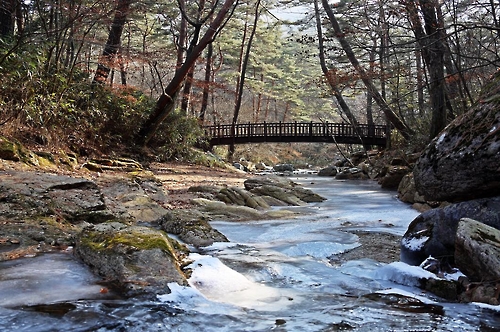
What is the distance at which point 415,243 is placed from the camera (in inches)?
145

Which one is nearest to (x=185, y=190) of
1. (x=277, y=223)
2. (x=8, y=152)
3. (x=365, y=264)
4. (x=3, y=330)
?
(x=277, y=223)

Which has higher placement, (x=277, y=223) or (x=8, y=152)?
(x=8, y=152)

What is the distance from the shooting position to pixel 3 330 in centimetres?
197

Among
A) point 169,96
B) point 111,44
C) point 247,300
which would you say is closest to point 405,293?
point 247,300

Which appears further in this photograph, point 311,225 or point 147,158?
point 147,158

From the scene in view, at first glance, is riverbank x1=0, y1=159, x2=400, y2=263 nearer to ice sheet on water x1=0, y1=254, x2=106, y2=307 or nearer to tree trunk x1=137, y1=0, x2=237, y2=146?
ice sheet on water x1=0, y1=254, x2=106, y2=307

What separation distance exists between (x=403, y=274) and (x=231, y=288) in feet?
4.57

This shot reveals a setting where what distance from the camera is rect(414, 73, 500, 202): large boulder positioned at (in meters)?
3.52

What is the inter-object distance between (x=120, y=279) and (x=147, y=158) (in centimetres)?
862

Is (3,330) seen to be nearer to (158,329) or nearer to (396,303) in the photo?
(158,329)

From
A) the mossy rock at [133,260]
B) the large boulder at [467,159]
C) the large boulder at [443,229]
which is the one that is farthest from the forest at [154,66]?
the mossy rock at [133,260]

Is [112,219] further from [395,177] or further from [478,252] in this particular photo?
[395,177]

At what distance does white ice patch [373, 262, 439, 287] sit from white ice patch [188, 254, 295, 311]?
0.96 metres

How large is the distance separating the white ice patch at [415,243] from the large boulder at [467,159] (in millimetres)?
598
